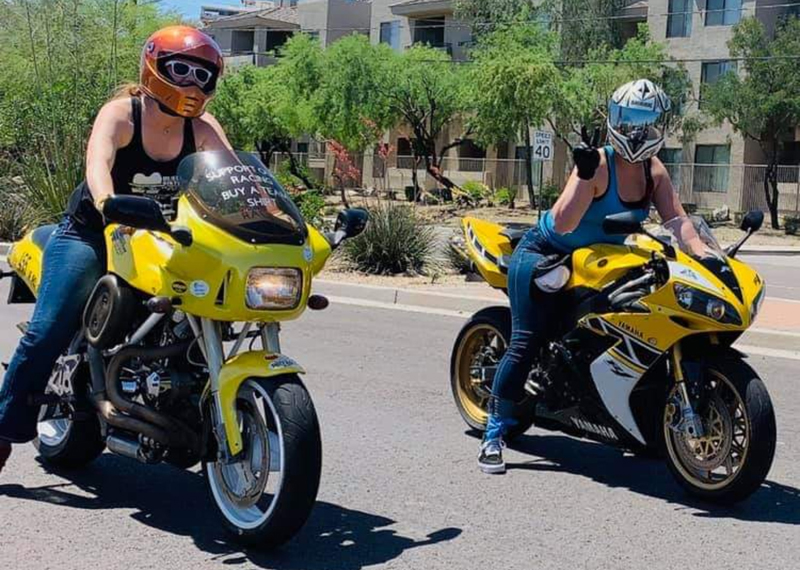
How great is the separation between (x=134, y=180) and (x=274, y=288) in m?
1.10

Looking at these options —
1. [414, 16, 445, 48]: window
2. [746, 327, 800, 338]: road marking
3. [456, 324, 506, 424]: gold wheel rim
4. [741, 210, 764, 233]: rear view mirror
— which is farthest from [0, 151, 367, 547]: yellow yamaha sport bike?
[414, 16, 445, 48]: window

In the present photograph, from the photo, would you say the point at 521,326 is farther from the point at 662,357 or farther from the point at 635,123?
the point at 635,123

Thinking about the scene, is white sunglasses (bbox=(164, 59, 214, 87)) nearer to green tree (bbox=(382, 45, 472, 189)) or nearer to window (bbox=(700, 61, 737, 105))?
green tree (bbox=(382, 45, 472, 189))

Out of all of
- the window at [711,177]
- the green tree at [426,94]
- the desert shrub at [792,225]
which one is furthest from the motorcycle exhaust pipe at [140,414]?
the green tree at [426,94]

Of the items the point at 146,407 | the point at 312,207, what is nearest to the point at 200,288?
the point at 146,407

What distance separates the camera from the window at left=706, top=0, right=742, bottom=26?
158 feet

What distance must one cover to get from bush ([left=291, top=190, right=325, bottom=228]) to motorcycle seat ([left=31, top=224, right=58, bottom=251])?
11493mm

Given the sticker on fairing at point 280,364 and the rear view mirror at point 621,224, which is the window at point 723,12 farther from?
the sticker on fairing at point 280,364

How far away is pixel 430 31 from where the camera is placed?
63750 millimetres

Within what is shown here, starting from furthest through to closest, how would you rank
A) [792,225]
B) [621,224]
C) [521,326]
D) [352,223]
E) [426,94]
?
[426,94] < [792,225] < [521,326] < [621,224] < [352,223]

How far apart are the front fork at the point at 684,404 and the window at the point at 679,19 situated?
4777cm

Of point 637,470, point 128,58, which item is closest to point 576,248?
point 637,470

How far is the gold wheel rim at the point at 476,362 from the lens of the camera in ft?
21.6

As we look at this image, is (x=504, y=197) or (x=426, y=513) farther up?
(x=504, y=197)
